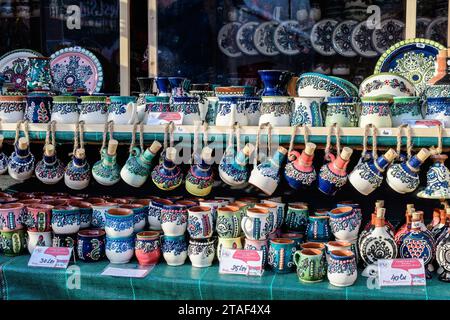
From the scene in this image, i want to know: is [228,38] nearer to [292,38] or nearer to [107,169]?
[292,38]

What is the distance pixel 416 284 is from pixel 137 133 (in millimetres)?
1074

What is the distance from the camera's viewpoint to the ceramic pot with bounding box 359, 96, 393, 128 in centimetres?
188

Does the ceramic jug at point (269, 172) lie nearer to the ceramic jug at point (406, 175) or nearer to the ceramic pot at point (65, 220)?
the ceramic jug at point (406, 175)

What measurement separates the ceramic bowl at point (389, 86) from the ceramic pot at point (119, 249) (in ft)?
3.25

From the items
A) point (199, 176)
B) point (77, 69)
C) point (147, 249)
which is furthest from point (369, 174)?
point (77, 69)

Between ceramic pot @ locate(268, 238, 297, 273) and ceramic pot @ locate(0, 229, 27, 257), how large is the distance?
3.12 ft

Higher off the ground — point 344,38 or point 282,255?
point 344,38

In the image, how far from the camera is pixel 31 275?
2.04 metres

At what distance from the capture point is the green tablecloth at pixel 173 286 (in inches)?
71.6

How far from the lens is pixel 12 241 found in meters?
2.18

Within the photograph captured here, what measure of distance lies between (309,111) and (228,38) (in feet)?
4.55

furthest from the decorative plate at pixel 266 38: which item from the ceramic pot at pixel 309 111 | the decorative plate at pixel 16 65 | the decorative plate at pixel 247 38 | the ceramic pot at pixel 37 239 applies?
the ceramic pot at pixel 37 239

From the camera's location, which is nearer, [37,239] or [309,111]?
[309,111]
